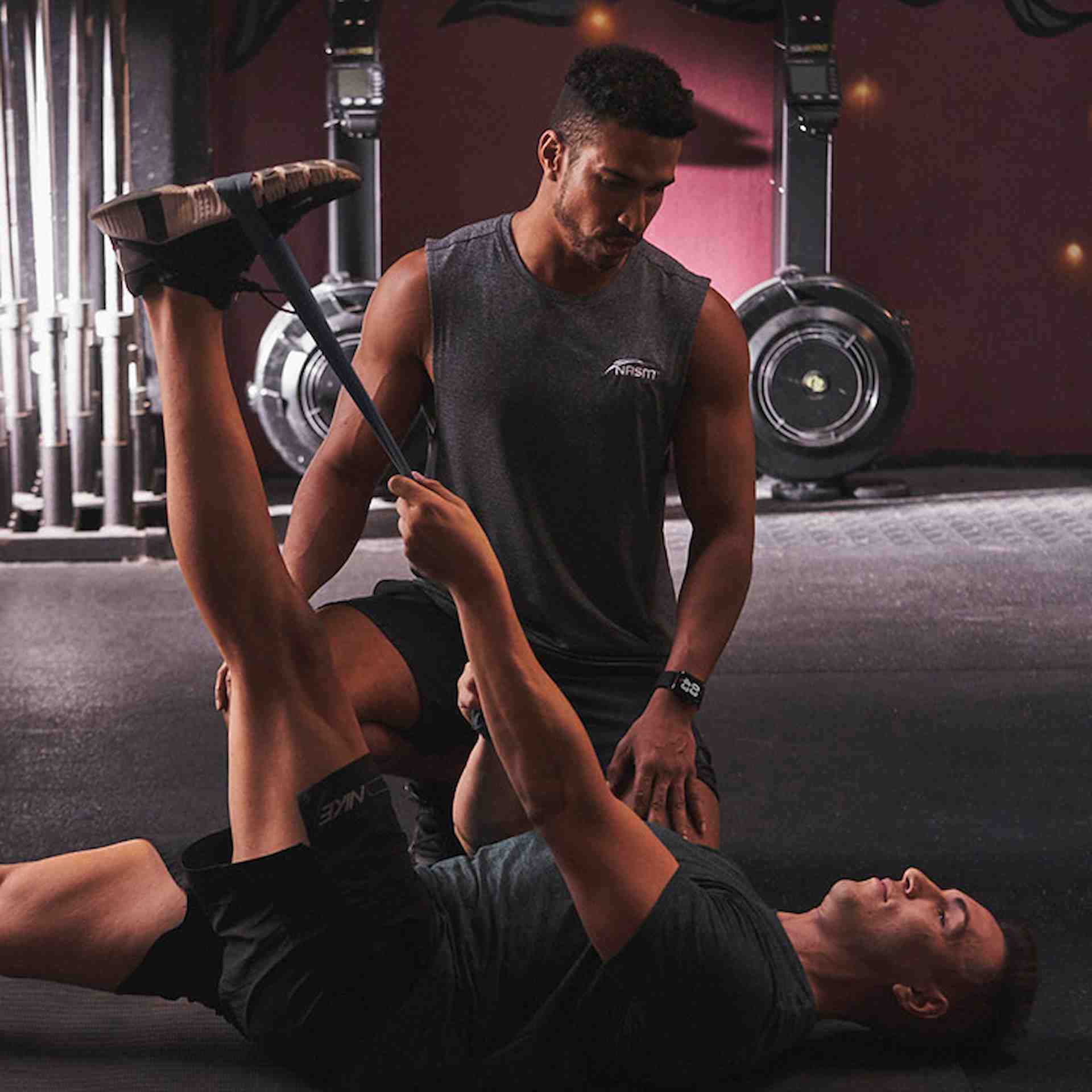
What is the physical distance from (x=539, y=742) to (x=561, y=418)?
0.70 m

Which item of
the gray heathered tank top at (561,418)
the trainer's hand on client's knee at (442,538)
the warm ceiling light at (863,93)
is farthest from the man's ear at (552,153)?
the warm ceiling light at (863,93)

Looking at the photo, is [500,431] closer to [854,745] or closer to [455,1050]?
[455,1050]

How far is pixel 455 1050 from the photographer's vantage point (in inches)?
78.0

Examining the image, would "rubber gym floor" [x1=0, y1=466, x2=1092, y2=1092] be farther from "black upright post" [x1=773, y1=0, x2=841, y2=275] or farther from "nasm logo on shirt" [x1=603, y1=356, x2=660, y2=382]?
"black upright post" [x1=773, y1=0, x2=841, y2=275]

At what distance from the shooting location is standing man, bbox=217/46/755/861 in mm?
2375

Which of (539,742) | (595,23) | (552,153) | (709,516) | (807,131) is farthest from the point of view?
(595,23)

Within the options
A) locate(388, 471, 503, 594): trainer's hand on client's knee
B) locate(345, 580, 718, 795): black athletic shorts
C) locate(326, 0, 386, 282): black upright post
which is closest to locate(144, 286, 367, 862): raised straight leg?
locate(388, 471, 503, 594): trainer's hand on client's knee

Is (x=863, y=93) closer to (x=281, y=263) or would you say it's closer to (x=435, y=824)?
(x=435, y=824)

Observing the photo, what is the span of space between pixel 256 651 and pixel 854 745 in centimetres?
194

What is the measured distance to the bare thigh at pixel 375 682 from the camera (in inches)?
91.4

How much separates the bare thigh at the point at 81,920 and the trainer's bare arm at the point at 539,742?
51cm

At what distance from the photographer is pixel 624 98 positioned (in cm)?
219

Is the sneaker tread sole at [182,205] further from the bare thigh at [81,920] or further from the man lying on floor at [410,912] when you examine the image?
the bare thigh at [81,920]

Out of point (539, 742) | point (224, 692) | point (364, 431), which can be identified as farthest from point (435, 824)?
point (539, 742)
